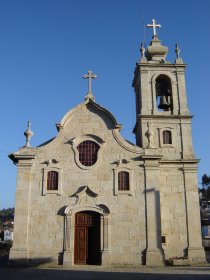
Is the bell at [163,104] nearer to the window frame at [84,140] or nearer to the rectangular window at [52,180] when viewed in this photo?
the window frame at [84,140]

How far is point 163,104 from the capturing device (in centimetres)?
2197

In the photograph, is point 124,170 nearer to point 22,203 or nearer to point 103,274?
point 22,203

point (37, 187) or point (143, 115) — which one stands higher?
point (143, 115)

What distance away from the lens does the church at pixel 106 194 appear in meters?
17.7

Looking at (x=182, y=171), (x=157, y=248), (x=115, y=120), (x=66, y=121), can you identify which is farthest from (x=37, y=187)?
(x=182, y=171)

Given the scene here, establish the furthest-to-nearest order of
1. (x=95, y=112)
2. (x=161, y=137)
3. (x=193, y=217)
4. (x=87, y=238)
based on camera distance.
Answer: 1. (x=161, y=137)
2. (x=95, y=112)
3. (x=193, y=217)
4. (x=87, y=238)

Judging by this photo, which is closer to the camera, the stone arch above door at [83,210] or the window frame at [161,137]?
the stone arch above door at [83,210]

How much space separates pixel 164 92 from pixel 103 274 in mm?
13227

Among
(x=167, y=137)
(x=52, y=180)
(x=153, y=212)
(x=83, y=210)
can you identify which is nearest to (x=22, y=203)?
(x=52, y=180)

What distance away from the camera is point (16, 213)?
18047 millimetres

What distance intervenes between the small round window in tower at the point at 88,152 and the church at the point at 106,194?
0.06 metres

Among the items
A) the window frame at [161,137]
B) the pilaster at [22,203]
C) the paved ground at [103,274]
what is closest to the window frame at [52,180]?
the pilaster at [22,203]

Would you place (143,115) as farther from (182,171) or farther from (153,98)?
(182,171)

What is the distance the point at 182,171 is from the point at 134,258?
587 centimetres
